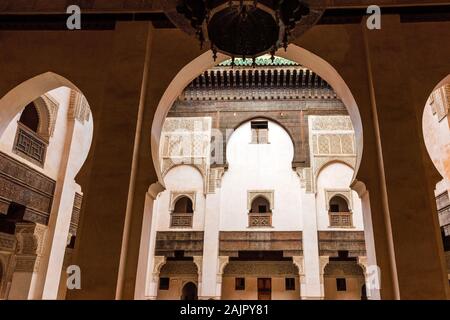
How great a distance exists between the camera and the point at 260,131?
432 inches

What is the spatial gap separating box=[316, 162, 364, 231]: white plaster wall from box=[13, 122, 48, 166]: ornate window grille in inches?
263

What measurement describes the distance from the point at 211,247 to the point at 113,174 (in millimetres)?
6877

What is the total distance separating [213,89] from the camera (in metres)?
11.2

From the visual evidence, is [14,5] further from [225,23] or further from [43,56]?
[225,23]

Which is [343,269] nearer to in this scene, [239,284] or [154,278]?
[239,284]

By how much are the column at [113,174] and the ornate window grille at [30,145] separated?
2663mm

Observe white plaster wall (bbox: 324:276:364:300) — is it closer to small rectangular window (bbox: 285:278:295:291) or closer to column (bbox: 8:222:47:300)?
small rectangular window (bbox: 285:278:295:291)

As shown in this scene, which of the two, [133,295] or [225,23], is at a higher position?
[225,23]

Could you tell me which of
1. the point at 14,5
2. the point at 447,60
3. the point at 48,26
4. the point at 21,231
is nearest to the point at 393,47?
the point at 447,60

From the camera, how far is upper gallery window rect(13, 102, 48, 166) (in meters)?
5.59

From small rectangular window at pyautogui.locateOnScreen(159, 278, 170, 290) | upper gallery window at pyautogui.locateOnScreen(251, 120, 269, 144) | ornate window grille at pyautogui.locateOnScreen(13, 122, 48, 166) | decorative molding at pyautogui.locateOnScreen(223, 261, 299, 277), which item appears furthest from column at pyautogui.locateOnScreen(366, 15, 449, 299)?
small rectangular window at pyautogui.locateOnScreen(159, 278, 170, 290)

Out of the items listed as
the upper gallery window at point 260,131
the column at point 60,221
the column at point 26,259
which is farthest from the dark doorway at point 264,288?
the column at point 26,259

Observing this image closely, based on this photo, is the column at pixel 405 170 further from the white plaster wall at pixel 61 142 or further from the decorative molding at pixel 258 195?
the decorative molding at pixel 258 195
